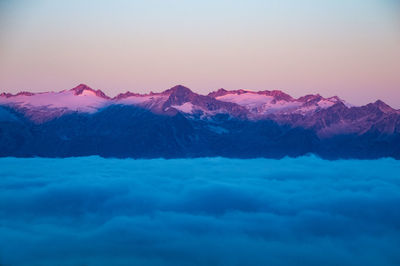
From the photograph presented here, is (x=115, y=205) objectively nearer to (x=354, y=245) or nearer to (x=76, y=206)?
(x=76, y=206)

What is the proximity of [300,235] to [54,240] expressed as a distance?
58419 millimetres

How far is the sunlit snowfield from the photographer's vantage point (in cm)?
10094

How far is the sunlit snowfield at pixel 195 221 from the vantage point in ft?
331

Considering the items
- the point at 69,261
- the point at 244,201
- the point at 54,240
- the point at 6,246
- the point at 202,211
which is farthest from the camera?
the point at 244,201

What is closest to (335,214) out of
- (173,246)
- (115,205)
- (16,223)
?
(173,246)

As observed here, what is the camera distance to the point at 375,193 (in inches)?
6791

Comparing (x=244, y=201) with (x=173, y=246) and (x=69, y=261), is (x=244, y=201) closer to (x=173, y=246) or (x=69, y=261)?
(x=173, y=246)

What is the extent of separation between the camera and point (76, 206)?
15600cm

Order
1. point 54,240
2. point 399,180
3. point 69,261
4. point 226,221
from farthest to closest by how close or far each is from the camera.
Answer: point 399,180 → point 226,221 → point 54,240 → point 69,261

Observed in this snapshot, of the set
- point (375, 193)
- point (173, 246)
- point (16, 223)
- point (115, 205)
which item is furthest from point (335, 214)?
point (16, 223)

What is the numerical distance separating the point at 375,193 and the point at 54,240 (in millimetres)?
111415

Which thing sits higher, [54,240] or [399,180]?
[399,180]

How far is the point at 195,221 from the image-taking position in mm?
136000

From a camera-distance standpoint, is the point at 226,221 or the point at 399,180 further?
the point at 399,180
